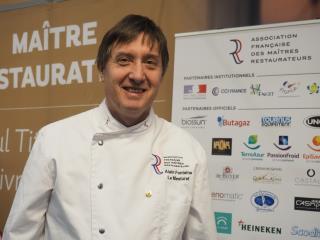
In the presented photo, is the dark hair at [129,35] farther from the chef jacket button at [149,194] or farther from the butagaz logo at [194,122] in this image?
the butagaz logo at [194,122]

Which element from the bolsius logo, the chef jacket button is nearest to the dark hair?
the bolsius logo

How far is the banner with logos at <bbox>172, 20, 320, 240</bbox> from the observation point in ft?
6.70

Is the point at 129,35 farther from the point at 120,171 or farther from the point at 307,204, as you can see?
the point at 307,204

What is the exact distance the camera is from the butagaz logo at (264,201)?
Result: 2.10m

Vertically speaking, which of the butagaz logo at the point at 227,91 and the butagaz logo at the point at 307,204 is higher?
the butagaz logo at the point at 227,91

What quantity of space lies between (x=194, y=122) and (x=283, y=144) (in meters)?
0.51

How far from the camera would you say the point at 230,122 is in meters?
2.23

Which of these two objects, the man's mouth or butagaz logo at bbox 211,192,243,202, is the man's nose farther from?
butagaz logo at bbox 211,192,243,202

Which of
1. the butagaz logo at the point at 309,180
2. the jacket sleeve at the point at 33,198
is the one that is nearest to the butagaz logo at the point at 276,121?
the butagaz logo at the point at 309,180

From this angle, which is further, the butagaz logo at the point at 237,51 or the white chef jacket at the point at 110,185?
the butagaz logo at the point at 237,51

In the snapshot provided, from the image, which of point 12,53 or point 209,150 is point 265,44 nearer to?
point 209,150

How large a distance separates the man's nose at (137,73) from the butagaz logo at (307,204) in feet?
4.14

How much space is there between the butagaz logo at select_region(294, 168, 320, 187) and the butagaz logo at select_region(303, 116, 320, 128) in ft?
0.72

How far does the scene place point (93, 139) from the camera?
46.1 inches
